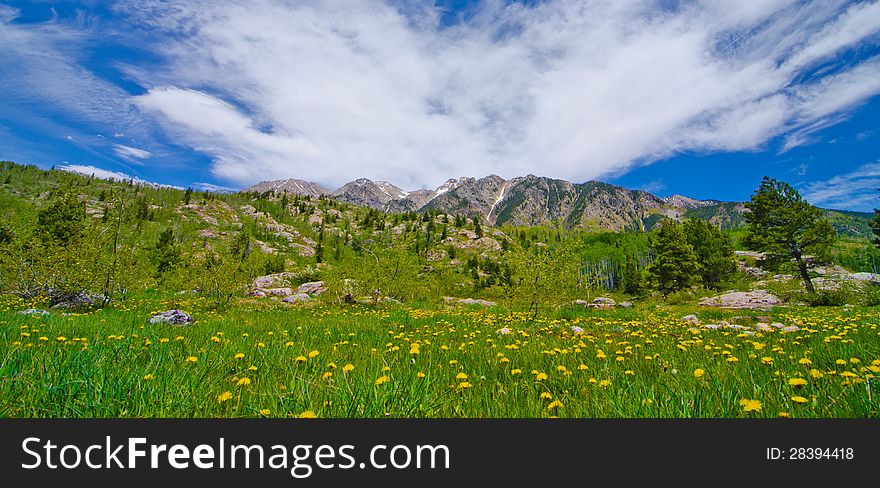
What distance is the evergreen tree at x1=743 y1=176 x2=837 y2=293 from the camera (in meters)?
35.8

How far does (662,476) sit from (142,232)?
115 meters

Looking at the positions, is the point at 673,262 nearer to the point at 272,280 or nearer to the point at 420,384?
the point at 420,384

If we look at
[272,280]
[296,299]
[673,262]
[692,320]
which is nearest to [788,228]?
[673,262]

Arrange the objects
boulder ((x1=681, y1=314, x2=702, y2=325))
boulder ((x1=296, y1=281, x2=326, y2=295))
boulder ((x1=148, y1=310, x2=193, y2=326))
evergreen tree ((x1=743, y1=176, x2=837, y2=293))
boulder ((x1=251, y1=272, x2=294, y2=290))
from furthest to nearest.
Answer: boulder ((x1=251, y1=272, x2=294, y2=290)) < evergreen tree ((x1=743, y1=176, x2=837, y2=293)) < boulder ((x1=296, y1=281, x2=326, y2=295)) < boulder ((x1=681, y1=314, x2=702, y2=325)) < boulder ((x1=148, y1=310, x2=193, y2=326))

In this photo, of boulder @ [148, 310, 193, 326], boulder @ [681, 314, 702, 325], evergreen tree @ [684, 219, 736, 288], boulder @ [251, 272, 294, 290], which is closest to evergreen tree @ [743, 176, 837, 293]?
evergreen tree @ [684, 219, 736, 288]

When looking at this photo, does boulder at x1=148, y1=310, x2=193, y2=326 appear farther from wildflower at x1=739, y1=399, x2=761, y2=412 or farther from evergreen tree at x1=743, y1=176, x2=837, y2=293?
evergreen tree at x1=743, y1=176, x2=837, y2=293

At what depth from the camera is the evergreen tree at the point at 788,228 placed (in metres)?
35.8

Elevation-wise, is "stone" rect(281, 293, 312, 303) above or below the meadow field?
above

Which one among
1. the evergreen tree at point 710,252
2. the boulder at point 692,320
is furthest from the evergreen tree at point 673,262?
the boulder at point 692,320

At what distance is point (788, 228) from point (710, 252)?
13.7m

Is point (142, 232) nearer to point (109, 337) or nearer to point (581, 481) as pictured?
point (109, 337)

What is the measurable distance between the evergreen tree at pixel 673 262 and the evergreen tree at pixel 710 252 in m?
4.91

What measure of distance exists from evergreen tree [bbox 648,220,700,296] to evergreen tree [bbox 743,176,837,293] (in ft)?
21.2

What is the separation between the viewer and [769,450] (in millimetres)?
1794
